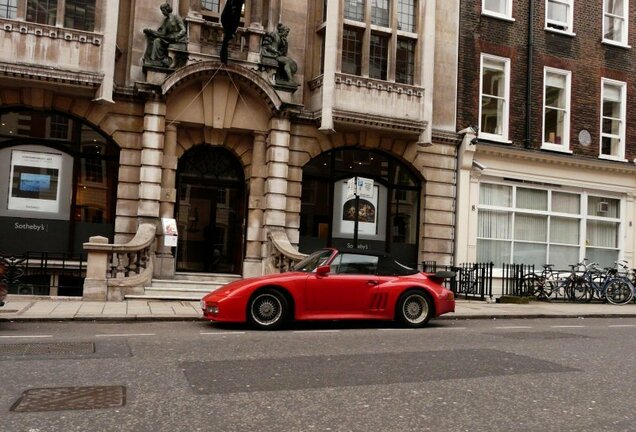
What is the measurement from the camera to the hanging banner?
1596cm

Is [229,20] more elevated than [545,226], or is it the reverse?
[229,20]

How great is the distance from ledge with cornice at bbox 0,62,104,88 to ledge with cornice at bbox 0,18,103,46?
0.83 metres

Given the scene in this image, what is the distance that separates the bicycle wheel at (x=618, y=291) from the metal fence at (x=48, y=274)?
14758 millimetres

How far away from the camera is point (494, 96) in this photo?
824 inches

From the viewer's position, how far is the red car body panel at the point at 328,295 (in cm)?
1084

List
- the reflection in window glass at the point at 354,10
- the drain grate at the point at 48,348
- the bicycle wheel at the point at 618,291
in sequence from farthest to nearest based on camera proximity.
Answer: the bicycle wheel at the point at 618,291
the reflection in window glass at the point at 354,10
the drain grate at the point at 48,348

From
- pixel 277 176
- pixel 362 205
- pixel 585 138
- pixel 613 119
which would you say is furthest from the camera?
pixel 613 119

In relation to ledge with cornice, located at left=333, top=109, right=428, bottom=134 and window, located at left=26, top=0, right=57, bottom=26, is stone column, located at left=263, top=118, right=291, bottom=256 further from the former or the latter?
window, located at left=26, top=0, right=57, bottom=26

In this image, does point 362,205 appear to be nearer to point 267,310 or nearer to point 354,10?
point 354,10

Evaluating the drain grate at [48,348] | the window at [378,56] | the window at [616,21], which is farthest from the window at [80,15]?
the window at [616,21]

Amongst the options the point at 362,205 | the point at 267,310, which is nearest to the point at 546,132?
the point at 362,205

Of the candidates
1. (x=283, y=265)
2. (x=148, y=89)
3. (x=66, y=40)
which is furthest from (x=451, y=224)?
(x=66, y=40)

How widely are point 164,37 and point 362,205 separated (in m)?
7.23

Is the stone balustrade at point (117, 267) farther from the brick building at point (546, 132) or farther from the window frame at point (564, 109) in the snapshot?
the window frame at point (564, 109)
